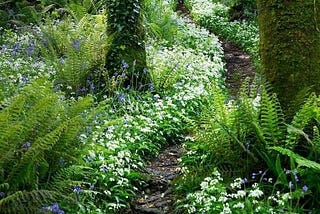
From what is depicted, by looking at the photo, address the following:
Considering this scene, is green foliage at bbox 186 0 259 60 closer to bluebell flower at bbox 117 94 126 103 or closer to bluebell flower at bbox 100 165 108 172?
bluebell flower at bbox 117 94 126 103

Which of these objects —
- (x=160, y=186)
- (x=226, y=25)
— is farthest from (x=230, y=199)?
(x=226, y=25)

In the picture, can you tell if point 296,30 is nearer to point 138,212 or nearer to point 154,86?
point 138,212

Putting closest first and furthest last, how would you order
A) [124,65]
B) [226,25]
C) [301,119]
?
[301,119], [124,65], [226,25]

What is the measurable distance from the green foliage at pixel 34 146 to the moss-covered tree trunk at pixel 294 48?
2.02 meters

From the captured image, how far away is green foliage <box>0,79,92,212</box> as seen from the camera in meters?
4.29

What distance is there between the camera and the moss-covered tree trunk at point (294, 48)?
529cm

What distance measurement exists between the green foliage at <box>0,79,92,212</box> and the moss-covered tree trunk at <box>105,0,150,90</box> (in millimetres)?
3563

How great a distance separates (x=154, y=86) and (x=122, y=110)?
132cm

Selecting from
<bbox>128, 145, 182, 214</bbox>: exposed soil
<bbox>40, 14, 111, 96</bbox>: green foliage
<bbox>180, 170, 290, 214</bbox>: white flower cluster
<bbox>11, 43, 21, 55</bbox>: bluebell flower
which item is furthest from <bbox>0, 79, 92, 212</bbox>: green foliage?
<bbox>11, 43, 21, 55</bbox>: bluebell flower

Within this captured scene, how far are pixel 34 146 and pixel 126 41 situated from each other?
4.64 m

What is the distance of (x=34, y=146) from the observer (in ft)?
14.4

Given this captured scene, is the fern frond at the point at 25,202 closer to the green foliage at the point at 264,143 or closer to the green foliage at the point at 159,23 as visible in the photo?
the green foliage at the point at 264,143

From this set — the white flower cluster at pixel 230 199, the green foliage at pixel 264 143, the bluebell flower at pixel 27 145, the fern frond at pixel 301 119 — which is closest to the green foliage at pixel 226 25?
the green foliage at pixel 264 143

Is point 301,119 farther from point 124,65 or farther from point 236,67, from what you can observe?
point 236,67
